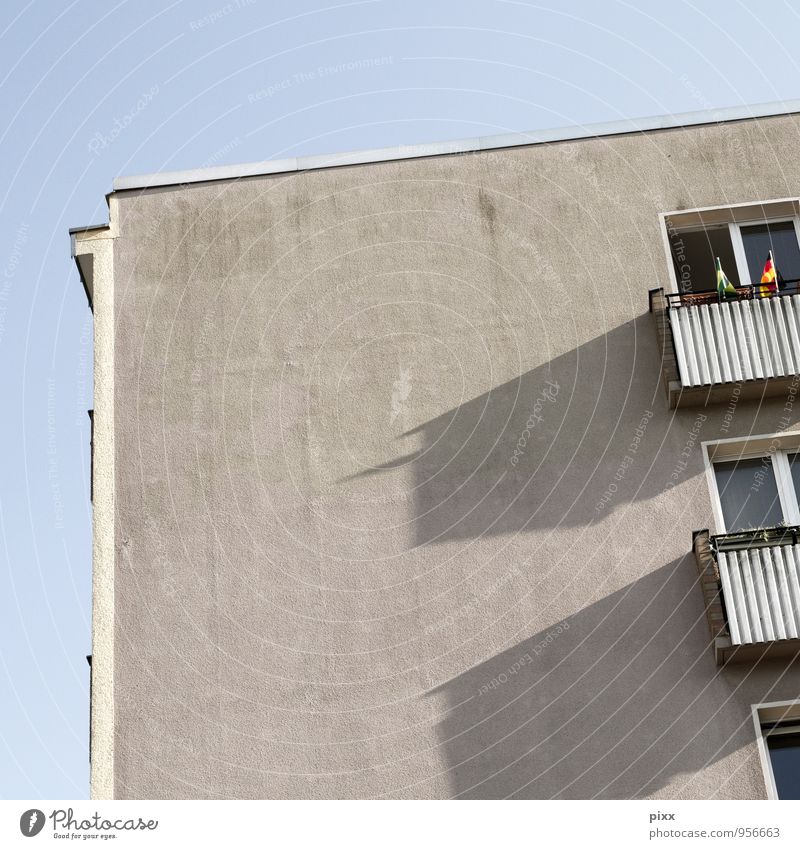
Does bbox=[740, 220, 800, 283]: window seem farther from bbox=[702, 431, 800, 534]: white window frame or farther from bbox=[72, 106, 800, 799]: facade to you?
bbox=[702, 431, 800, 534]: white window frame

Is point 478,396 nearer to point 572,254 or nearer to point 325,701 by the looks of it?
point 572,254

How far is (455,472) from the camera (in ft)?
50.2

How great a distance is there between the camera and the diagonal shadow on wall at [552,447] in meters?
15.0

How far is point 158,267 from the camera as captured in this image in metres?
16.8

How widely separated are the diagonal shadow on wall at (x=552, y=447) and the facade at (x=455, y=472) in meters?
0.03

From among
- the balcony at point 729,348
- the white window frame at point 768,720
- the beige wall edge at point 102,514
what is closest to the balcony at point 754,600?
the white window frame at point 768,720

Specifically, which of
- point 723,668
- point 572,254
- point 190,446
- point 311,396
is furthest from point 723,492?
point 190,446

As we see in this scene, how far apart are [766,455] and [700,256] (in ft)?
9.28

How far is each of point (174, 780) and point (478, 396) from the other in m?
5.18

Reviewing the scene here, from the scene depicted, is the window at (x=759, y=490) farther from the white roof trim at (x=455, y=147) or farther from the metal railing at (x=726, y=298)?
the white roof trim at (x=455, y=147)

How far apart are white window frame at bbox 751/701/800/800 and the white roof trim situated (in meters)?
7.10

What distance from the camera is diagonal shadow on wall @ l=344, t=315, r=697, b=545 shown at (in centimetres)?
1504
